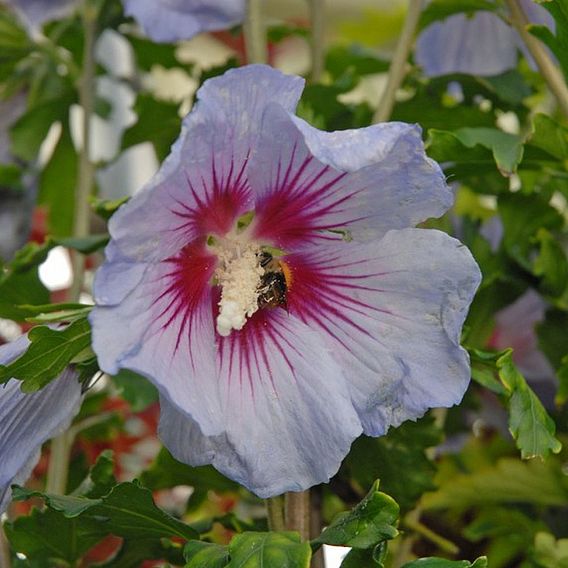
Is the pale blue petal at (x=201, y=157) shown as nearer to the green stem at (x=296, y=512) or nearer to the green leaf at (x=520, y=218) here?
the green stem at (x=296, y=512)

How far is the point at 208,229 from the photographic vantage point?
492 mm

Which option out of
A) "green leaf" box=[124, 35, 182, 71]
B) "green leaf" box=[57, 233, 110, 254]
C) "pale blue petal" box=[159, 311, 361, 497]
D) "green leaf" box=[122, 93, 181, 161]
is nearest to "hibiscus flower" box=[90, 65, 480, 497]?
"pale blue petal" box=[159, 311, 361, 497]

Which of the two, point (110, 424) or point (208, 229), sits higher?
point (208, 229)

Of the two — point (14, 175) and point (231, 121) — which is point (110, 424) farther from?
point (231, 121)

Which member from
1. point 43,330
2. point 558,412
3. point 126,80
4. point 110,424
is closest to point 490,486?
point 558,412

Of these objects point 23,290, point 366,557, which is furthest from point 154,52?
point 366,557

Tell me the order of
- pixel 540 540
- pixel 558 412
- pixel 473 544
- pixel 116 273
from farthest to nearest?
pixel 473 544
pixel 558 412
pixel 540 540
pixel 116 273

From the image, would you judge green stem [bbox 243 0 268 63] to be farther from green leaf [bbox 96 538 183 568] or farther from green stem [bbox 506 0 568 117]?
green leaf [bbox 96 538 183 568]

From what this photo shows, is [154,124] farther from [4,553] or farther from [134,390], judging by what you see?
[4,553]

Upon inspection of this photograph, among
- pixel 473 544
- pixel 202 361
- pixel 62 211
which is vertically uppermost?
pixel 202 361

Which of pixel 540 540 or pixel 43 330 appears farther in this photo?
pixel 540 540

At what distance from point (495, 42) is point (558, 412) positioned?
0.86 feet

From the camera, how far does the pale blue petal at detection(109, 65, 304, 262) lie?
1.31ft

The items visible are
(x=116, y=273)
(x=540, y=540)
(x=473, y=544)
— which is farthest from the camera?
(x=473, y=544)
